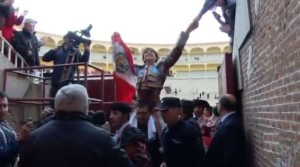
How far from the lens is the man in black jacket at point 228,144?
13.2 ft

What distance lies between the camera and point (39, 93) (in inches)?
337

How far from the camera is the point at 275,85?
306 cm

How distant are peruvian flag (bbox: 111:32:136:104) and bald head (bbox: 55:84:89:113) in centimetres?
382

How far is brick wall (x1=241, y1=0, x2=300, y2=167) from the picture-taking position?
2482 millimetres

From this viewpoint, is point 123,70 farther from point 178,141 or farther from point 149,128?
point 178,141

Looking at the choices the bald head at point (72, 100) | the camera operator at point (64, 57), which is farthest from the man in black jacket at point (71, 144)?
the camera operator at point (64, 57)

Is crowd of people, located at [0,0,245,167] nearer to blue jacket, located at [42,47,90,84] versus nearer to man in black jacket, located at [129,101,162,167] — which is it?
man in black jacket, located at [129,101,162,167]

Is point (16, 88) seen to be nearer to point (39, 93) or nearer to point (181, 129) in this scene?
point (39, 93)

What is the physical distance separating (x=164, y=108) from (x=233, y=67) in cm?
238

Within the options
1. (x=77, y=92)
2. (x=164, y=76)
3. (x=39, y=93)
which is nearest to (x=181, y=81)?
(x=39, y=93)

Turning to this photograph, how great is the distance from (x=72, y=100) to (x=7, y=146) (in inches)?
48.0

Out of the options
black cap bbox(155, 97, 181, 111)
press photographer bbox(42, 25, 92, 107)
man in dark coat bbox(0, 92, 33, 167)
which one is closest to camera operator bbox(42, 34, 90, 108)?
press photographer bbox(42, 25, 92, 107)

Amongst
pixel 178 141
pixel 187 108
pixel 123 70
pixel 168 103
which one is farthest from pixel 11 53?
pixel 178 141

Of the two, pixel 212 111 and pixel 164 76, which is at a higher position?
pixel 164 76
